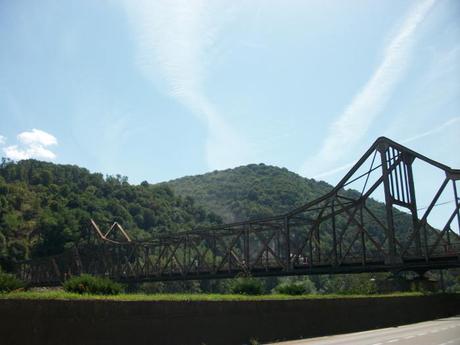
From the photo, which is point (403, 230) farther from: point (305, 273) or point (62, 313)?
point (62, 313)

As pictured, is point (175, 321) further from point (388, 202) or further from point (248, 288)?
point (388, 202)

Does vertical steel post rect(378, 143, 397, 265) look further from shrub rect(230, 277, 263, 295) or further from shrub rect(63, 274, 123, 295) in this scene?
shrub rect(63, 274, 123, 295)

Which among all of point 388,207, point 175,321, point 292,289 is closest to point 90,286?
point 175,321

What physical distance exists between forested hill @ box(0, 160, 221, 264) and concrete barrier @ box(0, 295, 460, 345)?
5296 inches

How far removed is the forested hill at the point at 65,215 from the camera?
151 meters

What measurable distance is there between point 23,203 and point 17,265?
2782cm

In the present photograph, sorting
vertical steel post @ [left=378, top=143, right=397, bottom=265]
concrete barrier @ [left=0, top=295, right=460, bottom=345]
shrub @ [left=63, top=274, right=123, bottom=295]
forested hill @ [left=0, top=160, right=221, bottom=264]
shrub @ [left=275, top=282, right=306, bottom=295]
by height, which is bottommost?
concrete barrier @ [left=0, top=295, right=460, bottom=345]

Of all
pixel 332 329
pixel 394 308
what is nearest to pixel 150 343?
pixel 332 329

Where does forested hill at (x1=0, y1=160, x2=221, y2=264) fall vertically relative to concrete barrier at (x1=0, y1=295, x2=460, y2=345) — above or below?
above

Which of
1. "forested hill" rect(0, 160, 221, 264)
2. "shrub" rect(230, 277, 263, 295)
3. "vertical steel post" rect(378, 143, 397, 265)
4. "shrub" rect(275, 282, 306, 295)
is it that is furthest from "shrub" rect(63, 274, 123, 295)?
Result: "forested hill" rect(0, 160, 221, 264)

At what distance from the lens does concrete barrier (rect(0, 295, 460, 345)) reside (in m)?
11.6

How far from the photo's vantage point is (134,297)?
14531 mm

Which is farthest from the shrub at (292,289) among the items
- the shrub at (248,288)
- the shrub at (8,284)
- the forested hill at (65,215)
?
the forested hill at (65,215)

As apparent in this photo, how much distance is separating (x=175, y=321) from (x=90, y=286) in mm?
2790
